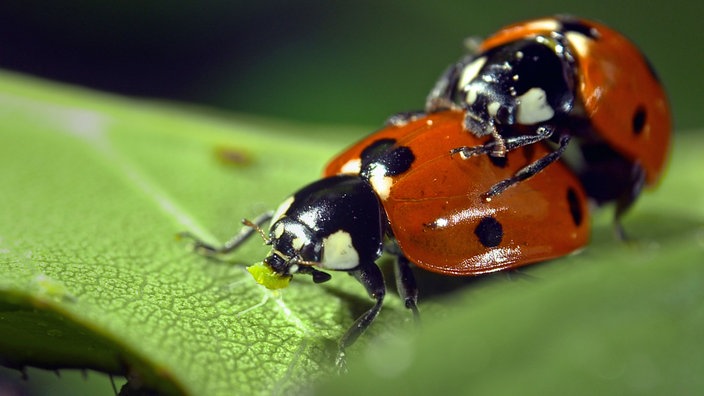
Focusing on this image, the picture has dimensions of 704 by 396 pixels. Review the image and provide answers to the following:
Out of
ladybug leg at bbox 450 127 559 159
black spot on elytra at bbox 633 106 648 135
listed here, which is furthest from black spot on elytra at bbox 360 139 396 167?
black spot on elytra at bbox 633 106 648 135

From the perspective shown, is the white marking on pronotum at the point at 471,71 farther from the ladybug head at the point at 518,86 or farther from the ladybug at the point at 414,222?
the ladybug at the point at 414,222

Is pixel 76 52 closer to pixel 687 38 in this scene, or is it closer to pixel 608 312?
pixel 687 38

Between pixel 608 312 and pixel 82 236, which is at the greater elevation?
pixel 82 236

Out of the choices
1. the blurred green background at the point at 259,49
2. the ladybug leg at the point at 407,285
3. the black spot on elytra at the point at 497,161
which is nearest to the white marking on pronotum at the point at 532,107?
the black spot on elytra at the point at 497,161

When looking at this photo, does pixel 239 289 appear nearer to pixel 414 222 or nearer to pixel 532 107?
pixel 414 222

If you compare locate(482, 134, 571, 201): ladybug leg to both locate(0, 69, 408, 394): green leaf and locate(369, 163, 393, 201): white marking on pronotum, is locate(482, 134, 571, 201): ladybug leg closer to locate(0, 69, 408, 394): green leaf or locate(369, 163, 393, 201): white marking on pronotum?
locate(369, 163, 393, 201): white marking on pronotum

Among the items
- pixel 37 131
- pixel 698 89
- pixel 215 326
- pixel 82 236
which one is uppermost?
pixel 37 131

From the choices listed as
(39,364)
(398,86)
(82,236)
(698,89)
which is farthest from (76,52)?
(698,89)

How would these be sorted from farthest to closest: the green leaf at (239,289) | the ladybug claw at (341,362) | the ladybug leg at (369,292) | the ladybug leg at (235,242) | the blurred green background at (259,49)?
the blurred green background at (259,49) < the ladybug leg at (235,242) < the ladybug leg at (369,292) < the ladybug claw at (341,362) < the green leaf at (239,289)
